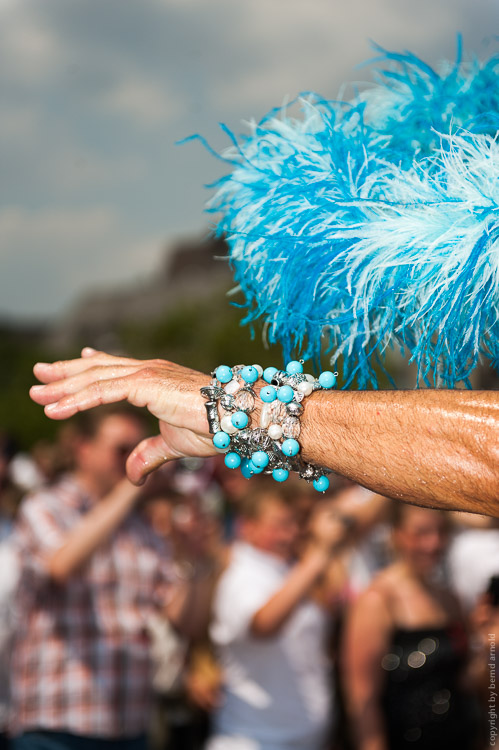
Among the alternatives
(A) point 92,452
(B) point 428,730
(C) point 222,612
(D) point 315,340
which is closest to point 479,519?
(B) point 428,730

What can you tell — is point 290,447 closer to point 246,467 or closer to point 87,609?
point 246,467

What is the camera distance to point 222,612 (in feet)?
11.6

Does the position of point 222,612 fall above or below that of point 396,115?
below

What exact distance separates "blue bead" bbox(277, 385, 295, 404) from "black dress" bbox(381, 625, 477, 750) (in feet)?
7.52

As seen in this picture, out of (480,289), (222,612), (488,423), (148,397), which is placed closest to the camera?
(488,423)

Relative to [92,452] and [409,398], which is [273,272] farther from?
[92,452]

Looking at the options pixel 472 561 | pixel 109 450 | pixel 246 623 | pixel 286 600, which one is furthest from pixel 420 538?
pixel 109 450

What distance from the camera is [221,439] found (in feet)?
5.38

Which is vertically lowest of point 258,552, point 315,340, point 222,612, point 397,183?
point 222,612

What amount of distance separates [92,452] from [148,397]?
1.98 meters

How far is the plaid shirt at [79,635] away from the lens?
325cm

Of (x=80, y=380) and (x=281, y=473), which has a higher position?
(x=80, y=380)

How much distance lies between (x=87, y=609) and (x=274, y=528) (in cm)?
96

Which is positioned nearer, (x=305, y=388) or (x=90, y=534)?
(x=305, y=388)
